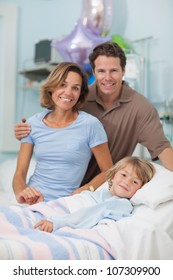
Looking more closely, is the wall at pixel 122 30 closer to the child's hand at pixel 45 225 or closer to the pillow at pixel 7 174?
the pillow at pixel 7 174

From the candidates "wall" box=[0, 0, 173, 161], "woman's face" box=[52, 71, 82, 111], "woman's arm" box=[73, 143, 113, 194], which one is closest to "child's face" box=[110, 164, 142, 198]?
"woman's arm" box=[73, 143, 113, 194]

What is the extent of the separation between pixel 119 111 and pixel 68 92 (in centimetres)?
37

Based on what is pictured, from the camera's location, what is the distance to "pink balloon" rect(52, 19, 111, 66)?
3.28 metres

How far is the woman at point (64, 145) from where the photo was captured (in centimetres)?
199

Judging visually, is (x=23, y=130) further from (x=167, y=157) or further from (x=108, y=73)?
(x=167, y=157)

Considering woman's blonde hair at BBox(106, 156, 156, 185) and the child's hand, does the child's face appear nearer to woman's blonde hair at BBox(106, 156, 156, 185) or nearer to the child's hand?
woman's blonde hair at BBox(106, 156, 156, 185)

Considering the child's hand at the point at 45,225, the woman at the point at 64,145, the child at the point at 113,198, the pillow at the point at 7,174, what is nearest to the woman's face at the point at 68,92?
the woman at the point at 64,145

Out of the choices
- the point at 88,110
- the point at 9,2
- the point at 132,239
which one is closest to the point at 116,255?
the point at 132,239

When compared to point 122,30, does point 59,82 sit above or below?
below

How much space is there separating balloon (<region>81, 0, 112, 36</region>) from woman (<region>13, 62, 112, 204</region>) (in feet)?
4.86

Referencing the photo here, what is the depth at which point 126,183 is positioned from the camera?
176 centimetres

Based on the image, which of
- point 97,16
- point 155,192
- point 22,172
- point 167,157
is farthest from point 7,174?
point 155,192

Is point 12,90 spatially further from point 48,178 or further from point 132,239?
point 132,239

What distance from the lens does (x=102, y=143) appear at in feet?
6.56
